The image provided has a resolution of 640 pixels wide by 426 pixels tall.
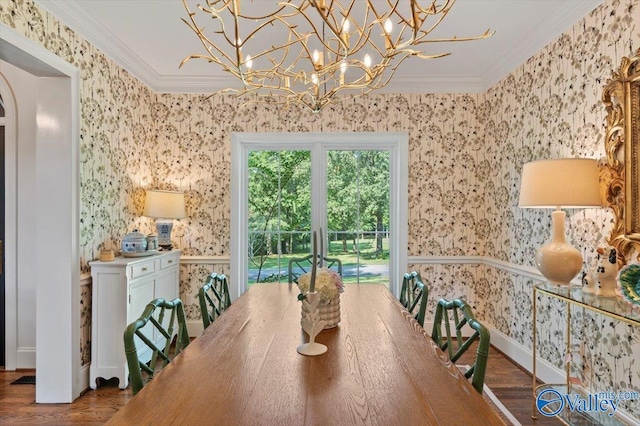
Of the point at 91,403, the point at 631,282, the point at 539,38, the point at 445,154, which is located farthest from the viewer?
the point at 445,154

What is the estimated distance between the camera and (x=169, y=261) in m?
3.59

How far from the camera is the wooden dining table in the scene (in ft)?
3.31

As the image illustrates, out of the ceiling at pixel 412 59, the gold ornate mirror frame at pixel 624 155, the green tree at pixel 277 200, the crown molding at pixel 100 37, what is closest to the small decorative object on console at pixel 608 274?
the gold ornate mirror frame at pixel 624 155

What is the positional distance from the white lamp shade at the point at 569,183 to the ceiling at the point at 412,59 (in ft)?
3.52

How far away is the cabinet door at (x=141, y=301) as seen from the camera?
2881 millimetres

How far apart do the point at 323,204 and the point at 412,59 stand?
1.66 m

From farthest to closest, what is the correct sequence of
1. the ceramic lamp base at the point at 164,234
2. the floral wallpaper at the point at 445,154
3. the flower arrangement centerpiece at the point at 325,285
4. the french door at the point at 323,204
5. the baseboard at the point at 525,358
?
the french door at the point at 323,204, the ceramic lamp base at the point at 164,234, the baseboard at the point at 525,358, the floral wallpaper at the point at 445,154, the flower arrangement centerpiece at the point at 325,285

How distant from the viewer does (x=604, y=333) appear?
226cm

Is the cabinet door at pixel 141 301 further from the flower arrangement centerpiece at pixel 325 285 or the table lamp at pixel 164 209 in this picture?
the flower arrangement centerpiece at pixel 325 285

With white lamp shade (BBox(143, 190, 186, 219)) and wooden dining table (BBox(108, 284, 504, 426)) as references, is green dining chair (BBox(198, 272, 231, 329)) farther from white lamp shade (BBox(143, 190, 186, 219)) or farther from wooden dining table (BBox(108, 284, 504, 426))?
white lamp shade (BBox(143, 190, 186, 219))

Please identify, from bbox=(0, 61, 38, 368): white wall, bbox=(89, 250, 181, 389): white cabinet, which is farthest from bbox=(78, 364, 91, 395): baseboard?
bbox=(0, 61, 38, 368): white wall

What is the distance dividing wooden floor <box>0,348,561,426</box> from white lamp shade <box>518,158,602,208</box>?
137 cm

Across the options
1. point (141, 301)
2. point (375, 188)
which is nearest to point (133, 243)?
point (141, 301)

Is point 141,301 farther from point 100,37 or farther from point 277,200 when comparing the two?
point 100,37
